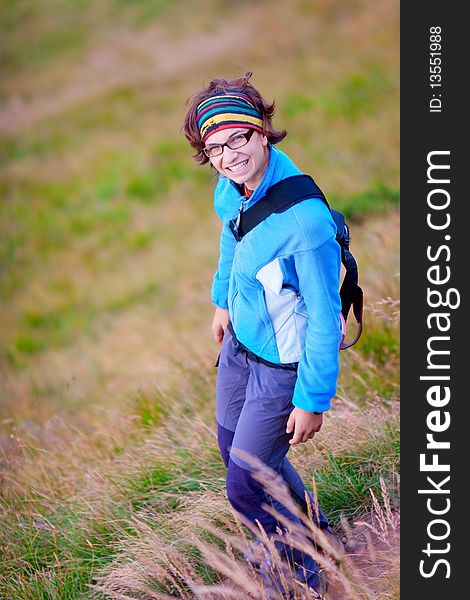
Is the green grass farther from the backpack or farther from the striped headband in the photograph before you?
the striped headband

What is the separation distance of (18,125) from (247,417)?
19.0 metres

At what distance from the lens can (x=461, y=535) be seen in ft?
9.37

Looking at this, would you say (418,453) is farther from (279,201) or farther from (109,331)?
(109,331)

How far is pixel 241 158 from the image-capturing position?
9.18ft

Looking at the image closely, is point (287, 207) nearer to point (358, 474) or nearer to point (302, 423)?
point (302, 423)

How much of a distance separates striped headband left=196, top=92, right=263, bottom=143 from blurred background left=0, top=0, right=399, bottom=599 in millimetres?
1505

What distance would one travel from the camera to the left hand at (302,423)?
2.77 meters

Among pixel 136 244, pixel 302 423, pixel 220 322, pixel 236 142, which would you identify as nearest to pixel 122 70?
pixel 136 244

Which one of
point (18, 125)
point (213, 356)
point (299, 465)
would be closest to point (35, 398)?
point (213, 356)

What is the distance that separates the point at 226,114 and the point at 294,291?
28.0 inches

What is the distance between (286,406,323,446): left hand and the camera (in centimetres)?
277

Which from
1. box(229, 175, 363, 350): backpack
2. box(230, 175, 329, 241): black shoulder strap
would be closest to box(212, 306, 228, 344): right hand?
box(229, 175, 363, 350): backpack

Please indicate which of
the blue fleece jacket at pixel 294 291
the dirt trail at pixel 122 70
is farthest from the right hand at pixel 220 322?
the dirt trail at pixel 122 70

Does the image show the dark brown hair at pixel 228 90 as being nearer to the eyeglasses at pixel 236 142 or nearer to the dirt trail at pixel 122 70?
the eyeglasses at pixel 236 142
